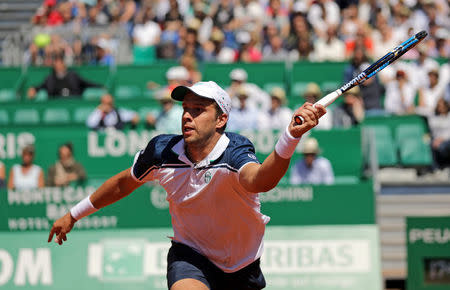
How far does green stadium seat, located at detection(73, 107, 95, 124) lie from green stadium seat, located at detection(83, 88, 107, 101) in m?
0.71

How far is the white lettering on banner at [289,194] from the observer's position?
9047 mm

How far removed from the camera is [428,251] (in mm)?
8891

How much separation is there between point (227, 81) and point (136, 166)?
8.29 meters

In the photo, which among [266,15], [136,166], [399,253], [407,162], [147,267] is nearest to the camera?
[136,166]

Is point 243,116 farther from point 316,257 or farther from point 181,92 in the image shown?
point 181,92

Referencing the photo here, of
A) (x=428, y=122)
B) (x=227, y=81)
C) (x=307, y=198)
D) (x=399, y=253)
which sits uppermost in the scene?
(x=227, y=81)

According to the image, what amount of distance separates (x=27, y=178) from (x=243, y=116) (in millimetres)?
3158

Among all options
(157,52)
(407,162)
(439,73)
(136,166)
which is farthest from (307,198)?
(157,52)

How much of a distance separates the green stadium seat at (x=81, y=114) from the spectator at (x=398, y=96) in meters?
4.79

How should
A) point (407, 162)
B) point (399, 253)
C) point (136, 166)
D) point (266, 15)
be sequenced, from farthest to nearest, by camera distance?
point (266, 15) < point (407, 162) < point (399, 253) < point (136, 166)

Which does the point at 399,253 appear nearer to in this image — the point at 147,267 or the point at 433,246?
the point at 433,246

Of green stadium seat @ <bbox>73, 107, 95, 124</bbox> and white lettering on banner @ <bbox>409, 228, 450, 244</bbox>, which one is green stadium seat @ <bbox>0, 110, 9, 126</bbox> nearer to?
green stadium seat @ <bbox>73, 107, 95, 124</bbox>

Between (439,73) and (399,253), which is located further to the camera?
(439,73)

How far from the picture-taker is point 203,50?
1432 cm
